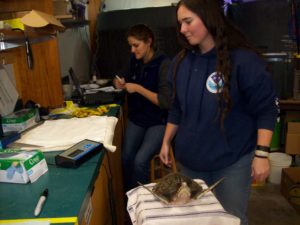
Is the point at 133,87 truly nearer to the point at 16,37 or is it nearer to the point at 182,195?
the point at 16,37

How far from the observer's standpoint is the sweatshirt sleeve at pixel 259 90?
1225mm

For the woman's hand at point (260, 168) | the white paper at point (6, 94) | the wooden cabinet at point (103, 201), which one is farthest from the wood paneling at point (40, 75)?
the woman's hand at point (260, 168)

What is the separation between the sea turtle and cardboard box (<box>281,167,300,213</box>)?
1.52 metres

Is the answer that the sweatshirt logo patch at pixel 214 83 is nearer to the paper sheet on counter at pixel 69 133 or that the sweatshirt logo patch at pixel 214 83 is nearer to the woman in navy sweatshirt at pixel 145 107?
the paper sheet on counter at pixel 69 133

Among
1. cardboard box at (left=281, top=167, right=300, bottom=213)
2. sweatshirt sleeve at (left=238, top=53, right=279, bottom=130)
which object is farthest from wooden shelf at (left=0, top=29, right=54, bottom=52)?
cardboard box at (left=281, top=167, right=300, bottom=213)

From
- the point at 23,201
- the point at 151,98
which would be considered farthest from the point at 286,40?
the point at 23,201

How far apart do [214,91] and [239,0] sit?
8.45ft

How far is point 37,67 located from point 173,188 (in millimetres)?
1166

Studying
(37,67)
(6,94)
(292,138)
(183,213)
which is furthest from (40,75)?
(292,138)

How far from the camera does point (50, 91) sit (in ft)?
6.23

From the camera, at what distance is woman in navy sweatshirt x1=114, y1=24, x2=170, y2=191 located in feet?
6.75

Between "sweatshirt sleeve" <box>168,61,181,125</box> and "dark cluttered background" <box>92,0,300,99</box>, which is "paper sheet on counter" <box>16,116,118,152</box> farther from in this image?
"dark cluttered background" <box>92,0,300,99</box>

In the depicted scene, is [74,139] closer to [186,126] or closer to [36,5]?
[186,126]

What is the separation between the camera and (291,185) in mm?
2434
